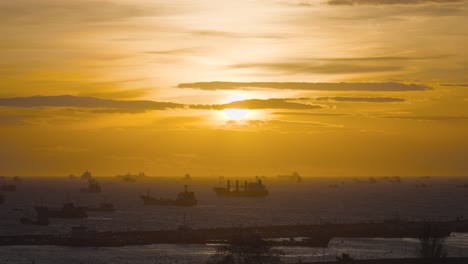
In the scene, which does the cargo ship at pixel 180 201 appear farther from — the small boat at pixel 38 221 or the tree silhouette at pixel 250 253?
the tree silhouette at pixel 250 253

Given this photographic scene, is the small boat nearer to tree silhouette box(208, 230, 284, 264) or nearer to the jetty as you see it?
the jetty

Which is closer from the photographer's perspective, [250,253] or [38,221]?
[250,253]

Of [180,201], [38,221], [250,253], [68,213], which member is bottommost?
[250,253]

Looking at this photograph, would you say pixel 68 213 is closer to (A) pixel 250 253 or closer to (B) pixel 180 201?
(B) pixel 180 201

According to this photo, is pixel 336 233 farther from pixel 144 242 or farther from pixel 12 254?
pixel 12 254

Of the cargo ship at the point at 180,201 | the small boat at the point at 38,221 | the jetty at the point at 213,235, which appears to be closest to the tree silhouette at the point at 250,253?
the jetty at the point at 213,235

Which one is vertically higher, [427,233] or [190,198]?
[190,198]

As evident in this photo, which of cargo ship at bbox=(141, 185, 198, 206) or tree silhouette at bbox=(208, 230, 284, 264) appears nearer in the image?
tree silhouette at bbox=(208, 230, 284, 264)

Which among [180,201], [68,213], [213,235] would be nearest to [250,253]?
[213,235]

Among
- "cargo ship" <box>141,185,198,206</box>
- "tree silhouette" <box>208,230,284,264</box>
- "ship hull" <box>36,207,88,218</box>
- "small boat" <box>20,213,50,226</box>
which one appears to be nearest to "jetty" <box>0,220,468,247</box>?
"small boat" <box>20,213,50,226</box>

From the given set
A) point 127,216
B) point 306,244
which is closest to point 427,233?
point 306,244

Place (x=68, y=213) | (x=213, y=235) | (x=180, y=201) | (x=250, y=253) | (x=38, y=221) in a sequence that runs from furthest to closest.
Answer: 1. (x=180, y=201)
2. (x=68, y=213)
3. (x=38, y=221)
4. (x=213, y=235)
5. (x=250, y=253)
